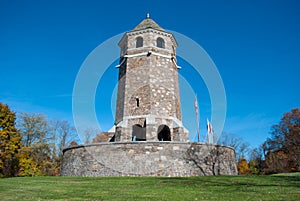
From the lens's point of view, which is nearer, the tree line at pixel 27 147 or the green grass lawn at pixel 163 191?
the green grass lawn at pixel 163 191

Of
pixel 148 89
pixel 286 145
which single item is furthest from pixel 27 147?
pixel 286 145

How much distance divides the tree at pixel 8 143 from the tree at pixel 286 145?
28208 mm

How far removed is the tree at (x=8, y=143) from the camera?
22.4 m

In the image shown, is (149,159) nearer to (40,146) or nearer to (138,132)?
(138,132)

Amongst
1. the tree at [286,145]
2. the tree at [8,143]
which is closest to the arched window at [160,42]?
the tree at [8,143]

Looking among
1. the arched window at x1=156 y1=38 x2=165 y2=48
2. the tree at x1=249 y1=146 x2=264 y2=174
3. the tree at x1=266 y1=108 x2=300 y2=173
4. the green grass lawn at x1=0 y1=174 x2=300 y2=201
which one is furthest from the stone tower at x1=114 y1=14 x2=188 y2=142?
the tree at x1=249 y1=146 x2=264 y2=174

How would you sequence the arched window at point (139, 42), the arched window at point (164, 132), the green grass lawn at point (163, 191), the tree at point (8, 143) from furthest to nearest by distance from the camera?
the tree at point (8, 143), the arched window at point (139, 42), the arched window at point (164, 132), the green grass lawn at point (163, 191)

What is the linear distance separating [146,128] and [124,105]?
2.57 meters

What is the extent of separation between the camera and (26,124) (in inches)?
1088

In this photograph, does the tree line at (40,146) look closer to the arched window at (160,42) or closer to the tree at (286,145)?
the tree at (286,145)

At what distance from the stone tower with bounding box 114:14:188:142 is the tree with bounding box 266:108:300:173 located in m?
16.7

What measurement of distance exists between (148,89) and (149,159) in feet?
20.5

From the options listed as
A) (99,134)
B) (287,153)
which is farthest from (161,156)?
(99,134)

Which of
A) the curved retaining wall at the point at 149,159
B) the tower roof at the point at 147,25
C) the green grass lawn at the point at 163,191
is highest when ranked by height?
the tower roof at the point at 147,25
